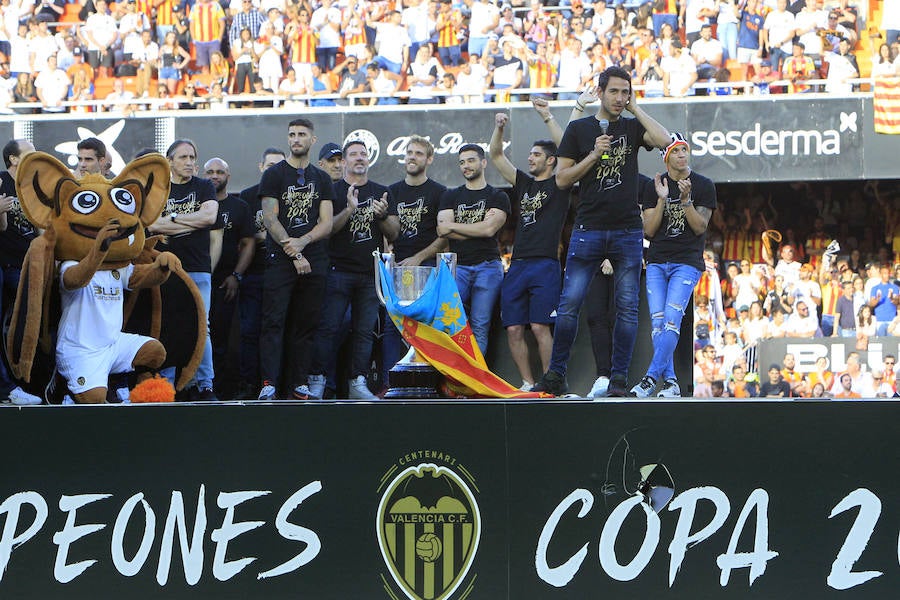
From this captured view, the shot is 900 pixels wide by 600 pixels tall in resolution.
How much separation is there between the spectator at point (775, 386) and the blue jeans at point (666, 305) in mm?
5172

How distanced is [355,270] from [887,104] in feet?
26.8

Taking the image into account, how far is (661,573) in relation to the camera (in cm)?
371

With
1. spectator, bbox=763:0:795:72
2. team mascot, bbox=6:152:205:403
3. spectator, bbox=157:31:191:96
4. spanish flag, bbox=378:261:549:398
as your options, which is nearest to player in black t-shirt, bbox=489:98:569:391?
spanish flag, bbox=378:261:549:398

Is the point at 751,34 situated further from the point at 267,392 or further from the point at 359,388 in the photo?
the point at 267,392

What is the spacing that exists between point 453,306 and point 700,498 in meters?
1.41

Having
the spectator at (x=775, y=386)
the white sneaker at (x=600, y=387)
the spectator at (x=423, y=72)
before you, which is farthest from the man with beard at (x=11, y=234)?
the spectator at (x=423, y=72)

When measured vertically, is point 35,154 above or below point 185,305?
above

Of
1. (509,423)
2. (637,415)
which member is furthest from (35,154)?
(637,415)

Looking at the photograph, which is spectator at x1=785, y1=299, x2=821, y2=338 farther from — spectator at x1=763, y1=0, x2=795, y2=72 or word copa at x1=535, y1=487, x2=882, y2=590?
word copa at x1=535, y1=487, x2=882, y2=590

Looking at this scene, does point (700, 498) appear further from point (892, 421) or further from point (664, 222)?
point (664, 222)

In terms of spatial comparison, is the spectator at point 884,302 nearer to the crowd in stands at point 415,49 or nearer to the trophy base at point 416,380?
the crowd in stands at point 415,49

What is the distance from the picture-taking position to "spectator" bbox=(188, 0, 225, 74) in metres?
14.9

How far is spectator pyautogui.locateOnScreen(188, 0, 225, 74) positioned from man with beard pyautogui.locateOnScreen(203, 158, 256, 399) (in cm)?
865

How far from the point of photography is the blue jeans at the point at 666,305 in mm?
5688
